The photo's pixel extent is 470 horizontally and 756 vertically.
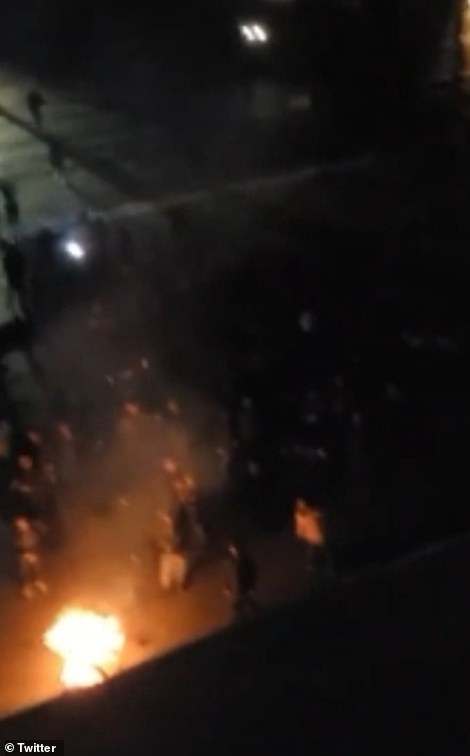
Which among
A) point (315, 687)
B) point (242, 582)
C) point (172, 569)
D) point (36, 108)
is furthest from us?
point (36, 108)

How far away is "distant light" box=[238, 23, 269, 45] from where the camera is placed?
24219 mm

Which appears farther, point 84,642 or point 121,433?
point 121,433

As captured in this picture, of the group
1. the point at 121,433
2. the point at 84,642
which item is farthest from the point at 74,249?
the point at 84,642

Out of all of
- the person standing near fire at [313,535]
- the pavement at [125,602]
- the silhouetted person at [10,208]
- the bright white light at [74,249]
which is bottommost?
the pavement at [125,602]

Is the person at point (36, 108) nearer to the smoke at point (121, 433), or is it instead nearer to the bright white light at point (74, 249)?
the bright white light at point (74, 249)

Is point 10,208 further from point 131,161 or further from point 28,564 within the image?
point 28,564

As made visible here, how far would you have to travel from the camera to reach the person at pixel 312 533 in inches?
470

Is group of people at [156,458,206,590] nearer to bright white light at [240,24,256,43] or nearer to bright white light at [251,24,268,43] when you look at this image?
bright white light at [251,24,268,43]

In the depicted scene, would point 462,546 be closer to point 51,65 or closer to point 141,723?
point 141,723

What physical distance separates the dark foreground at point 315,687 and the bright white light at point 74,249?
13.9 m

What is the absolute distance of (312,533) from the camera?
39.9 feet

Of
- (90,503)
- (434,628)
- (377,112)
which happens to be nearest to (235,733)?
(434,628)

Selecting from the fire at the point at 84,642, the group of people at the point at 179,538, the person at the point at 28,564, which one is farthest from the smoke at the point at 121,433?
the fire at the point at 84,642

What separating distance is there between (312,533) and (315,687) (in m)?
8.05
